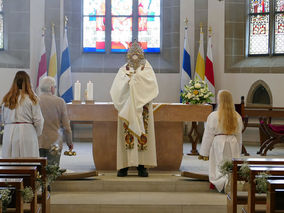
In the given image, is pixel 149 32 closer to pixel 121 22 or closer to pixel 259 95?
pixel 121 22

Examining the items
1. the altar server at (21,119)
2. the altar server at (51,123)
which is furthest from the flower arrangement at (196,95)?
the altar server at (21,119)

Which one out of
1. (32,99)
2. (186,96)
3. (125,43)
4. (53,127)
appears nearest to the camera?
(32,99)

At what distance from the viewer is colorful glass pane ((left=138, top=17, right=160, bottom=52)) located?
14.5 metres

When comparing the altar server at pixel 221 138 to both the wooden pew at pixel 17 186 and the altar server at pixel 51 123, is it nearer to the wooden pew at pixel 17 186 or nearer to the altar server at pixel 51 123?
the altar server at pixel 51 123

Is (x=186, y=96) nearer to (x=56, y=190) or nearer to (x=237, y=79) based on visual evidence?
(x=56, y=190)

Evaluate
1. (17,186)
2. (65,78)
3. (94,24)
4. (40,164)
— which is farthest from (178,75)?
(17,186)

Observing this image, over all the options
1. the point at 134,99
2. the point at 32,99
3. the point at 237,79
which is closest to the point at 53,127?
the point at 32,99

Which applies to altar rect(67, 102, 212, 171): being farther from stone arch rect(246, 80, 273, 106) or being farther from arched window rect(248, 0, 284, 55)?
arched window rect(248, 0, 284, 55)

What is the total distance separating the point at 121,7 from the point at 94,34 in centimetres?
101

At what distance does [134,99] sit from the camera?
8039mm

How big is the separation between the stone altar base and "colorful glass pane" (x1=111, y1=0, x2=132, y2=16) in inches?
278

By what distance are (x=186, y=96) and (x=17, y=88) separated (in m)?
3.12

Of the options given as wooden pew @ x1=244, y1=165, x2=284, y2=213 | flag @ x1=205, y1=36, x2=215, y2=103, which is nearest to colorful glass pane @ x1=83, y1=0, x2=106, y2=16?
flag @ x1=205, y1=36, x2=215, y2=103

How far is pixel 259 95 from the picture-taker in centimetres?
1367
